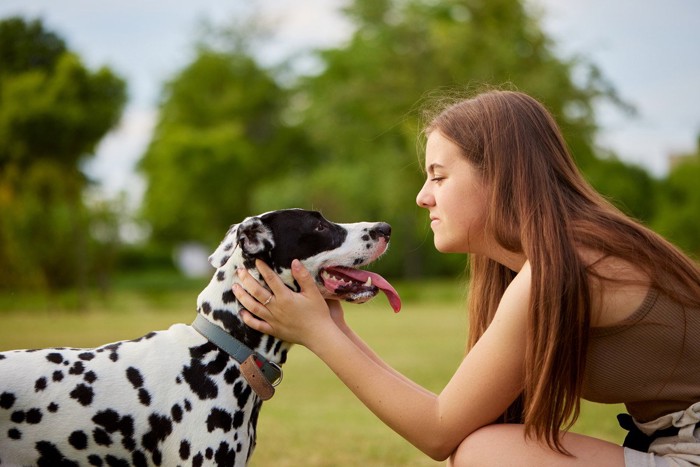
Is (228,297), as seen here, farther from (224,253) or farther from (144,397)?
(144,397)

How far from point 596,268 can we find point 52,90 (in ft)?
50.3

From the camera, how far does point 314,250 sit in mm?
3621

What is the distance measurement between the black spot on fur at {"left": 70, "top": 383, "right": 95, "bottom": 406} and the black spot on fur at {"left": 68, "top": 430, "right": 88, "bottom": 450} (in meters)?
0.12

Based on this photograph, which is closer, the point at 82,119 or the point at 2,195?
the point at 82,119

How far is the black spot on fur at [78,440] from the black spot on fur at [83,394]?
0.12m

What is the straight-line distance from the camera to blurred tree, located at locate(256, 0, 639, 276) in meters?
23.9

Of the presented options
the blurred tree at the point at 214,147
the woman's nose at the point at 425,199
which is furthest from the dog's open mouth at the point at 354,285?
the blurred tree at the point at 214,147

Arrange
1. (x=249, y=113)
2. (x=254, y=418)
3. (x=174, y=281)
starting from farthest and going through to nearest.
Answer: (x=249, y=113), (x=174, y=281), (x=254, y=418)

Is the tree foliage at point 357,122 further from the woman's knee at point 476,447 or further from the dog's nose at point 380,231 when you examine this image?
the woman's knee at point 476,447

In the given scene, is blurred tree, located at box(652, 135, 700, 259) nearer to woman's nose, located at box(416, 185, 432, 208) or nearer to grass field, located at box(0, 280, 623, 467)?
grass field, located at box(0, 280, 623, 467)

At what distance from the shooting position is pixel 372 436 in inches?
274

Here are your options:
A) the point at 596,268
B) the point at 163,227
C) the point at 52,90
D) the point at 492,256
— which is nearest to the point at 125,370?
the point at 492,256

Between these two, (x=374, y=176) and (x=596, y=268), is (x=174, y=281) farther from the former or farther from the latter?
(x=596, y=268)

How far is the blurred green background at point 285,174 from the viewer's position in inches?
435
